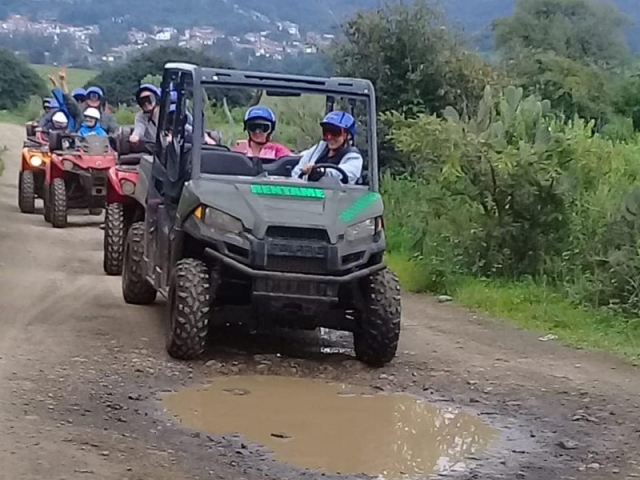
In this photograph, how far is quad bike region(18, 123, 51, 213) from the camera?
18812 millimetres

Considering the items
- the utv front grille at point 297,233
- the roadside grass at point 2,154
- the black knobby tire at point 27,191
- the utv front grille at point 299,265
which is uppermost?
the utv front grille at point 297,233

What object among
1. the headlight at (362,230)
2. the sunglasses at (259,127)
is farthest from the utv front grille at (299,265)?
the sunglasses at (259,127)

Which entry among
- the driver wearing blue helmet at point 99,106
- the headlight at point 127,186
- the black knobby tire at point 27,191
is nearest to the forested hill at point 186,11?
the black knobby tire at point 27,191

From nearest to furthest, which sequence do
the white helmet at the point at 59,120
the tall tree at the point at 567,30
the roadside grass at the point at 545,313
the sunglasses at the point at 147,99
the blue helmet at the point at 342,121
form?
1. the blue helmet at the point at 342,121
2. the roadside grass at the point at 545,313
3. the sunglasses at the point at 147,99
4. the white helmet at the point at 59,120
5. the tall tree at the point at 567,30

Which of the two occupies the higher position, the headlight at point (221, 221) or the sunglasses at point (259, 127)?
the sunglasses at point (259, 127)

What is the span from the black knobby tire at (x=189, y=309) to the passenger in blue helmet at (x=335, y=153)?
114 cm

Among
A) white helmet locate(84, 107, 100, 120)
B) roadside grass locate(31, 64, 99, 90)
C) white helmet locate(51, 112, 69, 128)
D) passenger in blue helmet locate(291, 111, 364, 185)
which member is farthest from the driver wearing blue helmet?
roadside grass locate(31, 64, 99, 90)

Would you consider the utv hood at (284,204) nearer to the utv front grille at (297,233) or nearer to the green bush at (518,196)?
the utv front grille at (297,233)

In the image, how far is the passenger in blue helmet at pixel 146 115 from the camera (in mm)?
12648

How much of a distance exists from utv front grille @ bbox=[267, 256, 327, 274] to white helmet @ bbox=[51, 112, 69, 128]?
10643 mm

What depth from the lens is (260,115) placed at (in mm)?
9852

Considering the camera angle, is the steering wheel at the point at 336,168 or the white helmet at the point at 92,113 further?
the white helmet at the point at 92,113

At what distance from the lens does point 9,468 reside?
19.4 ft

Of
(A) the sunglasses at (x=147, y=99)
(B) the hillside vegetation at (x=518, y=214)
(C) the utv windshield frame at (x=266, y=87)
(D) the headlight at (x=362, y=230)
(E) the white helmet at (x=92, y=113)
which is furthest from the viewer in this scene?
(E) the white helmet at (x=92, y=113)
